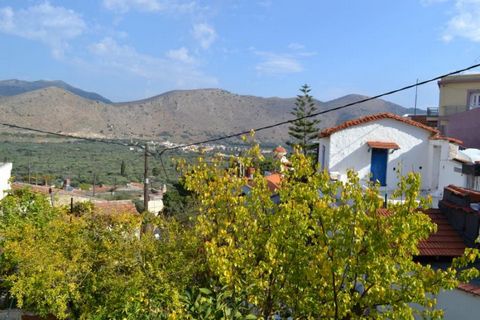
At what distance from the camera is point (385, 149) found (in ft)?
59.6

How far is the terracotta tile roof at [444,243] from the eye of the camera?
34.2 feet

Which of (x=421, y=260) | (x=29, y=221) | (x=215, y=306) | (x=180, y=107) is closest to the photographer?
(x=215, y=306)

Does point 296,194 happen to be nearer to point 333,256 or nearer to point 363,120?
point 333,256

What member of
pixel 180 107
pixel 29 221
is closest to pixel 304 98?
pixel 29 221

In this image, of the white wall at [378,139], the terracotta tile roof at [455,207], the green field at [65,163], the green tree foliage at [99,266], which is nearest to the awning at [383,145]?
the white wall at [378,139]

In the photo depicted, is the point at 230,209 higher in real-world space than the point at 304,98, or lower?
lower

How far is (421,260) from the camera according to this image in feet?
34.5

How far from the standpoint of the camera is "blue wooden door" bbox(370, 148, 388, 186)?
1823 cm

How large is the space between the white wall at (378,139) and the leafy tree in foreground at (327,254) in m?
11.5

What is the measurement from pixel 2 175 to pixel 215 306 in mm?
18554

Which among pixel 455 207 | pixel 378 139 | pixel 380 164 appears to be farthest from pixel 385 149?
pixel 455 207

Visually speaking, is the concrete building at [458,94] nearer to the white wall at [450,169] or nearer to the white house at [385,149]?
the white house at [385,149]

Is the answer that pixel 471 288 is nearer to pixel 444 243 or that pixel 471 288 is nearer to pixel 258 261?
pixel 444 243

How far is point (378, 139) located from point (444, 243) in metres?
8.05
